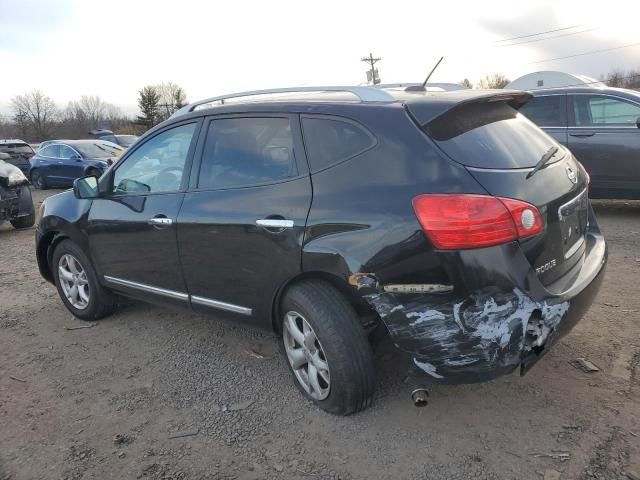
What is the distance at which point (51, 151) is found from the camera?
16781mm

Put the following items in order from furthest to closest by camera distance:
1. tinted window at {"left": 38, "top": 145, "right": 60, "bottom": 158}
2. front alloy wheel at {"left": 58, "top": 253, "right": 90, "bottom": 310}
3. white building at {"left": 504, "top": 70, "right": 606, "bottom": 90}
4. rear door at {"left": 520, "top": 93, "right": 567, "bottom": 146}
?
tinted window at {"left": 38, "top": 145, "right": 60, "bottom": 158} < white building at {"left": 504, "top": 70, "right": 606, "bottom": 90} < rear door at {"left": 520, "top": 93, "right": 567, "bottom": 146} < front alloy wheel at {"left": 58, "top": 253, "right": 90, "bottom": 310}

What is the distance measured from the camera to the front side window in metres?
3.72

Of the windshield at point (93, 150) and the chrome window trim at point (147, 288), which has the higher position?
the windshield at point (93, 150)

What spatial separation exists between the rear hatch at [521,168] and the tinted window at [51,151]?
16.2 metres

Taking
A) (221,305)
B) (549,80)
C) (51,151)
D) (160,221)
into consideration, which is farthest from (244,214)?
(51,151)

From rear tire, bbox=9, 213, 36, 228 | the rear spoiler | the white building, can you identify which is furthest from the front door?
the white building

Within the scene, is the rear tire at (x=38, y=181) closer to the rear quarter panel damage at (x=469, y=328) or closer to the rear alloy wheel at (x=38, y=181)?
the rear alloy wheel at (x=38, y=181)

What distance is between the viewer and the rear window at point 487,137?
8.67 ft

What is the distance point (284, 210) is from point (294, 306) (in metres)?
0.52

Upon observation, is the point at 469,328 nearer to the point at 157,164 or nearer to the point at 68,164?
the point at 157,164

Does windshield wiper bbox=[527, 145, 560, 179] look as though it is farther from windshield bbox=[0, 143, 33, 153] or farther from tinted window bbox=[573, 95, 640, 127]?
windshield bbox=[0, 143, 33, 153]

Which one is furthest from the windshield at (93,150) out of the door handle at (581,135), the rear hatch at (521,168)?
the rear hatch at (521,168)

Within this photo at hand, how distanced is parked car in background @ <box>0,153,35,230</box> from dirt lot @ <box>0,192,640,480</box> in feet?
17.3

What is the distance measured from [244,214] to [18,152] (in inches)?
744
